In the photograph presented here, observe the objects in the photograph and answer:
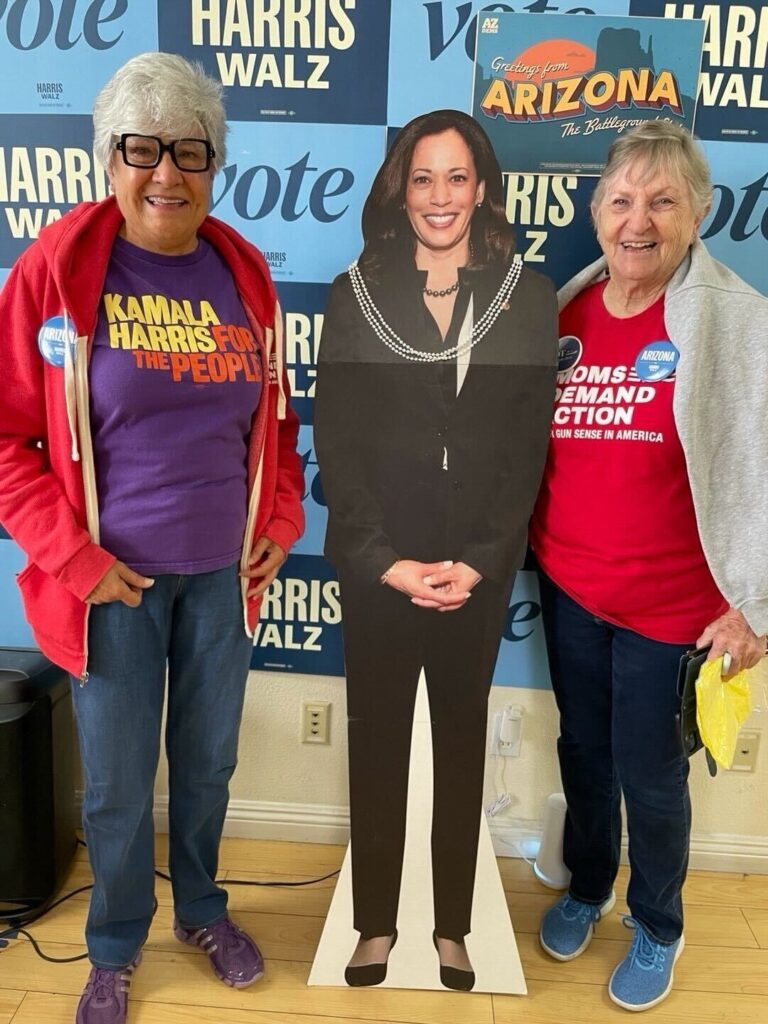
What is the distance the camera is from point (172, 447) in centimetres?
133

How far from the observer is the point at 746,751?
6.50 feet

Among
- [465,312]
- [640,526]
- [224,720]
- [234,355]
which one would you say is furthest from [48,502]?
[640,526]

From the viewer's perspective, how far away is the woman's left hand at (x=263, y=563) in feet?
4.89

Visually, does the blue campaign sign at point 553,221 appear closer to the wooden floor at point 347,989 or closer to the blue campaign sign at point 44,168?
the blue campaign sign at point 44,168

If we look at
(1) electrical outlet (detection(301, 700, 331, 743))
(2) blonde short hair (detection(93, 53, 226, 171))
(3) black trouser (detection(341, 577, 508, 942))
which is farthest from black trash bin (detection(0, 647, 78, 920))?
(2) blonde short hair (detection(93, 53, 226, 171))

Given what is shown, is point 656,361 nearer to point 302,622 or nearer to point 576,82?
point 576,82

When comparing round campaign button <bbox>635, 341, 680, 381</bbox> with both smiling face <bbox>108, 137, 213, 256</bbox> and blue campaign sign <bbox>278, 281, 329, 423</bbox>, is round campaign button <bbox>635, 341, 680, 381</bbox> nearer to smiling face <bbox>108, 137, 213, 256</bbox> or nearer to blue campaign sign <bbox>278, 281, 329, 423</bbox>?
blue campaign sign <bbox>278, 281, 329, 423</bbox>

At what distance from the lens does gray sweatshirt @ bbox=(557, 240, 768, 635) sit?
1396mm

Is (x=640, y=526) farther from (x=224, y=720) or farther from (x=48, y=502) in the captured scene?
(x=48, y=502)

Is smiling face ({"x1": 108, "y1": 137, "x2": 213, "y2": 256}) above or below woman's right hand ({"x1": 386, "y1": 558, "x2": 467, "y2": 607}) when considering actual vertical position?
above

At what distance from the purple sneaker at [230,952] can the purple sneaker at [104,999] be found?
6.9 inches

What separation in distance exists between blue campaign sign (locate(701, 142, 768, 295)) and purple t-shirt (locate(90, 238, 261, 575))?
1.02 meters

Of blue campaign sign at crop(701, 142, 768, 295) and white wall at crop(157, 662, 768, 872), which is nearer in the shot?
blue campaign sign at crop(701, 142, 768, 295)

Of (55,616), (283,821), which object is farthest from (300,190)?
(283,821)
